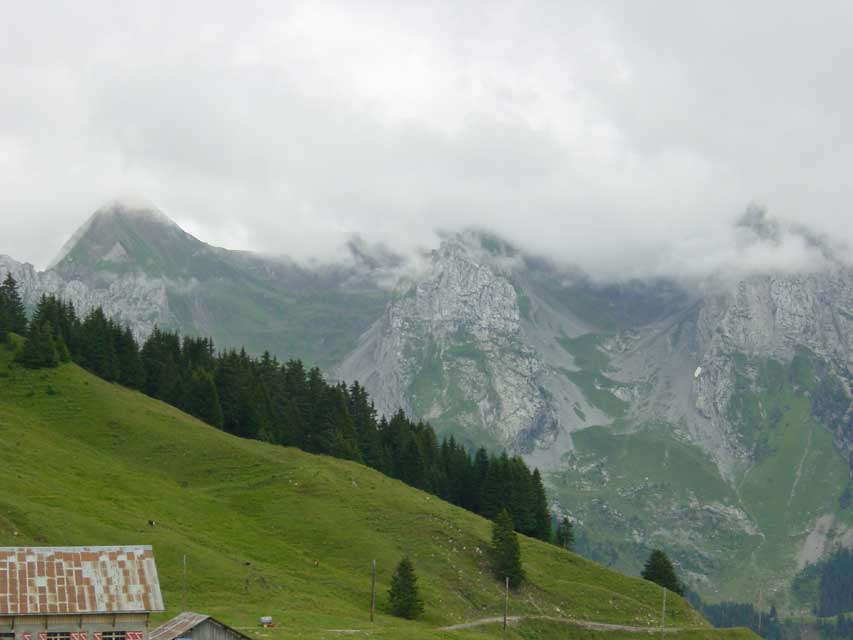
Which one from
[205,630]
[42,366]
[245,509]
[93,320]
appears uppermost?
[93,320]

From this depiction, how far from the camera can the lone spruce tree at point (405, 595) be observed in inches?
4099

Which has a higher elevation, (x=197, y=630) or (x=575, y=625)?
(x=575, y=625)

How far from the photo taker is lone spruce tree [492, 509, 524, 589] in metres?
123

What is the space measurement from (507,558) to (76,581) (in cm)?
6862

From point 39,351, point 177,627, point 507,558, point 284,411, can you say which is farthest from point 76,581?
point 284,411

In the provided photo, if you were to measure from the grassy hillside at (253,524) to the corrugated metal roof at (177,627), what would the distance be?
8008 millimetres

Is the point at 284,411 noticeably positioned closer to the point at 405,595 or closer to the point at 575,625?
the point at 575,625

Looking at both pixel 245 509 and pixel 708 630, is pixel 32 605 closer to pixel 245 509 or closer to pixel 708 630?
pixel 245 509

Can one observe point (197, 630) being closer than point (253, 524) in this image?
Yes

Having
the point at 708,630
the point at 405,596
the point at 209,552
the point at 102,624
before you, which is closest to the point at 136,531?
the point at 209,552

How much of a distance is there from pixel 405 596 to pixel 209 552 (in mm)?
20029

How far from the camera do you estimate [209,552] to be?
4055 inches

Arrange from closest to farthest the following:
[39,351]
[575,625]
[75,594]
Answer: [75,594] < [575,625] < [39,351]

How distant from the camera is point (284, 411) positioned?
6801 inches
